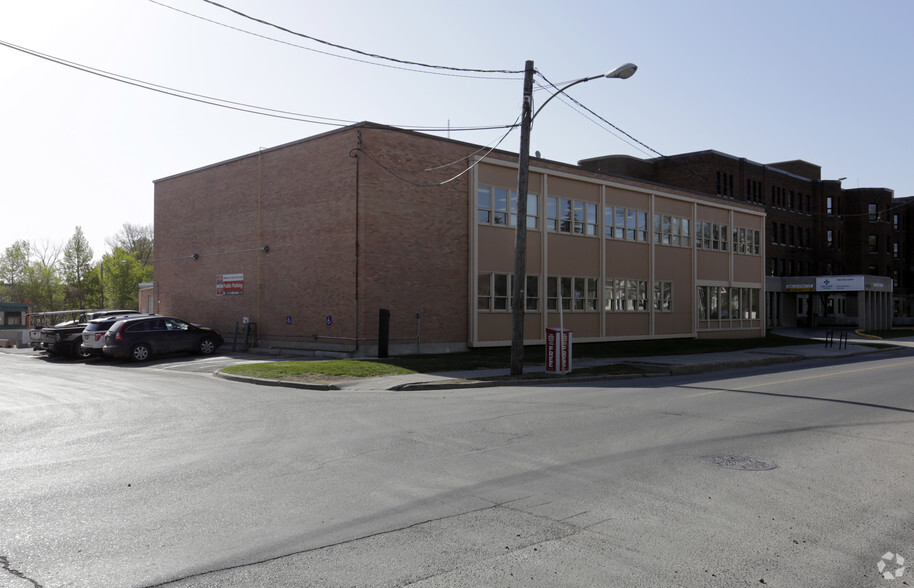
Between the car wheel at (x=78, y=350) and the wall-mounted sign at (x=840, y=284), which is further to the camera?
the wall-mounted sign at (x=840, y=284)

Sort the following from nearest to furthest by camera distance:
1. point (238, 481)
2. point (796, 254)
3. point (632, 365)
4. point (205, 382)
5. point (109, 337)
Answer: point (238, 481), point (205, 382), point (632, 365), point (109, 337), point (796, 254)

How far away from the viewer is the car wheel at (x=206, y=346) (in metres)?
25.2

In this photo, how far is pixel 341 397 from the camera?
1416cm

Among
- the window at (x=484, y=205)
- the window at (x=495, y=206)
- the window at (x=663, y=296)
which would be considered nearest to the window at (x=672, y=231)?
the window at (x=663, y=296)

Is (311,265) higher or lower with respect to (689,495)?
higher

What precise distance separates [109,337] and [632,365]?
57.3 feet

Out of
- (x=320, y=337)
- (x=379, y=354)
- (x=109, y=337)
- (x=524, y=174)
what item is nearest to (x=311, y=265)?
(x=320, y=337)

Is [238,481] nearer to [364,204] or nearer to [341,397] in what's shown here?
[341,397]

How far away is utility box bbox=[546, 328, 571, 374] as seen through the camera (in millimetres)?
18906

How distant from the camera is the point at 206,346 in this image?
2533 cm

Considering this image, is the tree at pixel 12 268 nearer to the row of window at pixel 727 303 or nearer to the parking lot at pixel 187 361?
the parking lot at pixel 187 361

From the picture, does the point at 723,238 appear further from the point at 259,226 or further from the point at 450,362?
the point at 259,226

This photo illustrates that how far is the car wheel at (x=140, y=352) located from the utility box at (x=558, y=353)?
1415 cm

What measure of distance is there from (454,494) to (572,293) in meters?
25.2
